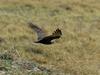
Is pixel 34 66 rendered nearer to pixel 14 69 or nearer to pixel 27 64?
pixel 27 64

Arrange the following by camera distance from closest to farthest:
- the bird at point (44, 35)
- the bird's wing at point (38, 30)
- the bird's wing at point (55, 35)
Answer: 1. the bird's wing at point (55, 35)
2. the bird at point (44, 35)
3. the bird's wing at point (38, 30)

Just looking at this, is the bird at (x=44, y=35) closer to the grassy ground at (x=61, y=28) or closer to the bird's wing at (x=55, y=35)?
the bird's wing at (x=55, y=35)

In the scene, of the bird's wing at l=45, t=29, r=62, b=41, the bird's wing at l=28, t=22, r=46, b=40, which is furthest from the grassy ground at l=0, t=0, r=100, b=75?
the bird's wing at l=45, t=29, r=62, b=41

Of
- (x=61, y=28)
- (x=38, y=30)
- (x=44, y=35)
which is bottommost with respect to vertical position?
(x=44, y=35)

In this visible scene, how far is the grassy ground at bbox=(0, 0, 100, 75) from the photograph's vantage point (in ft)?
63.0

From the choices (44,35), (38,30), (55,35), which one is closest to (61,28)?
(38,30)

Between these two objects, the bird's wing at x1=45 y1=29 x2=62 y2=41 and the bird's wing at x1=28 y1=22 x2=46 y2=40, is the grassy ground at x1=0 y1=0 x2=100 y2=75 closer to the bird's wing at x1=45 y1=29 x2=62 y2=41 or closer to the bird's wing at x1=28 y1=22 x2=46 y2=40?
the bird's wing at x1=28 y1=22 x2=46 y2=40

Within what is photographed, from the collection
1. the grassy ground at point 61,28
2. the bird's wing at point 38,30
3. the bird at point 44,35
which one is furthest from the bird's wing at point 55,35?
the bird's wing at point 38,30

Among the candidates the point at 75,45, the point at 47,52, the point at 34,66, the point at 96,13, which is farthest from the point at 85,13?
the point at 34,66

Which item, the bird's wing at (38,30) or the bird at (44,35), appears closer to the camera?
the bird at (44,35)

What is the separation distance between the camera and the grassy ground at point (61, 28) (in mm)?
19203

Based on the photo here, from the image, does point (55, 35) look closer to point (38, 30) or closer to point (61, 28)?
point (61, 28)

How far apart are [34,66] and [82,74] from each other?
3.17m

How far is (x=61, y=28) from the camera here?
24.1 meters
